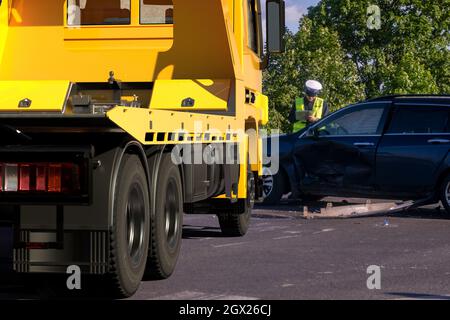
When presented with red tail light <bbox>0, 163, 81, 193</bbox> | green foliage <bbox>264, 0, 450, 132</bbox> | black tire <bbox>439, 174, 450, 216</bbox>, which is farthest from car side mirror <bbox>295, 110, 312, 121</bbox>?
green foliage <bbox>264, 0, 450, 132</bbox>

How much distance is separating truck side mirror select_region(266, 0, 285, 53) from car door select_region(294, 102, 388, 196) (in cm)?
294

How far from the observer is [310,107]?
1641cm

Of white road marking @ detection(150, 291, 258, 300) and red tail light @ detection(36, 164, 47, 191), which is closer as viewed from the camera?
red tail light @ detection(36, 164, 47, 191)

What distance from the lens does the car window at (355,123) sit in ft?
45.1

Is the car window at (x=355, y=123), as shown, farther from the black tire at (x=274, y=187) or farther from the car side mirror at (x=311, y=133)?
the black tire at (x=274, y=187)

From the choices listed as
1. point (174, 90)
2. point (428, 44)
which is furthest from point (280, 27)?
point (428, 44)

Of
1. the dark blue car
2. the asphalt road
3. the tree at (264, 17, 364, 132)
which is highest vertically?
the tree at (264, 17, 364, 132)

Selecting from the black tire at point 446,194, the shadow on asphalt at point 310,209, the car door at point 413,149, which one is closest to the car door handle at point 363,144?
the car door at point 413,149

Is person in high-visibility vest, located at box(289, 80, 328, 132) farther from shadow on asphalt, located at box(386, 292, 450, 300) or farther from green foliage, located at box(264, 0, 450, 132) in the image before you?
green foliage, located at box(264, 0, 450, 132)

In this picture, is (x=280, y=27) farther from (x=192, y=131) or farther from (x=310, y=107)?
(x=310, y=107)

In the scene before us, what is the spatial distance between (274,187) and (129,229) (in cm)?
800

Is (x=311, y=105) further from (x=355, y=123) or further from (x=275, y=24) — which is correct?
(x=275, y=24)

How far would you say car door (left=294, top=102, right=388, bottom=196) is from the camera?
13.6m
